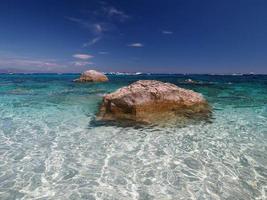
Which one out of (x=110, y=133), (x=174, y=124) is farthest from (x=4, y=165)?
(x=174, y=124)

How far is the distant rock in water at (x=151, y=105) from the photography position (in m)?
12.1

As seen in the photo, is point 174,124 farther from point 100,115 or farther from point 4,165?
point 4,165

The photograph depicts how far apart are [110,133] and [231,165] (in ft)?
15.6

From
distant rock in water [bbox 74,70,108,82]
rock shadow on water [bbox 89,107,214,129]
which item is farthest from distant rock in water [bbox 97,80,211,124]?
distant rock in water [bbox 74,70,108,82]

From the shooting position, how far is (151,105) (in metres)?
13.0

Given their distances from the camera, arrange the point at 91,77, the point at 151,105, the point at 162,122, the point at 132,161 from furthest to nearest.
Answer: the point at 91,77 → the point at 151,105 → the point at 162,122 → the point at 132,161

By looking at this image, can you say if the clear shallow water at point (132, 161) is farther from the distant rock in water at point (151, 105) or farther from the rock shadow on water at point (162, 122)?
the distant rock in water at point (151, 105)

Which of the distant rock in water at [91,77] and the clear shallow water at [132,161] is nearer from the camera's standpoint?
the clear shallow water at [132,161]

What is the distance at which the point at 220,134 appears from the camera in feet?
32.0

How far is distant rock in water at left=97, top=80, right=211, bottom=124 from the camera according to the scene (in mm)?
12133

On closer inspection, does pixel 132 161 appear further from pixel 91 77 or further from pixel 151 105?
pixel 91 77

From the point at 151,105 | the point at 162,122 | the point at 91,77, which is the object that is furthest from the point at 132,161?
the point at 91,77

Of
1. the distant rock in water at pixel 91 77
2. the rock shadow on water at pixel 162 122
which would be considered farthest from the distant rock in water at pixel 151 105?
the distant rock in water at pixel 91 77

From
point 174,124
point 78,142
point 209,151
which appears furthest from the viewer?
point 174,124
